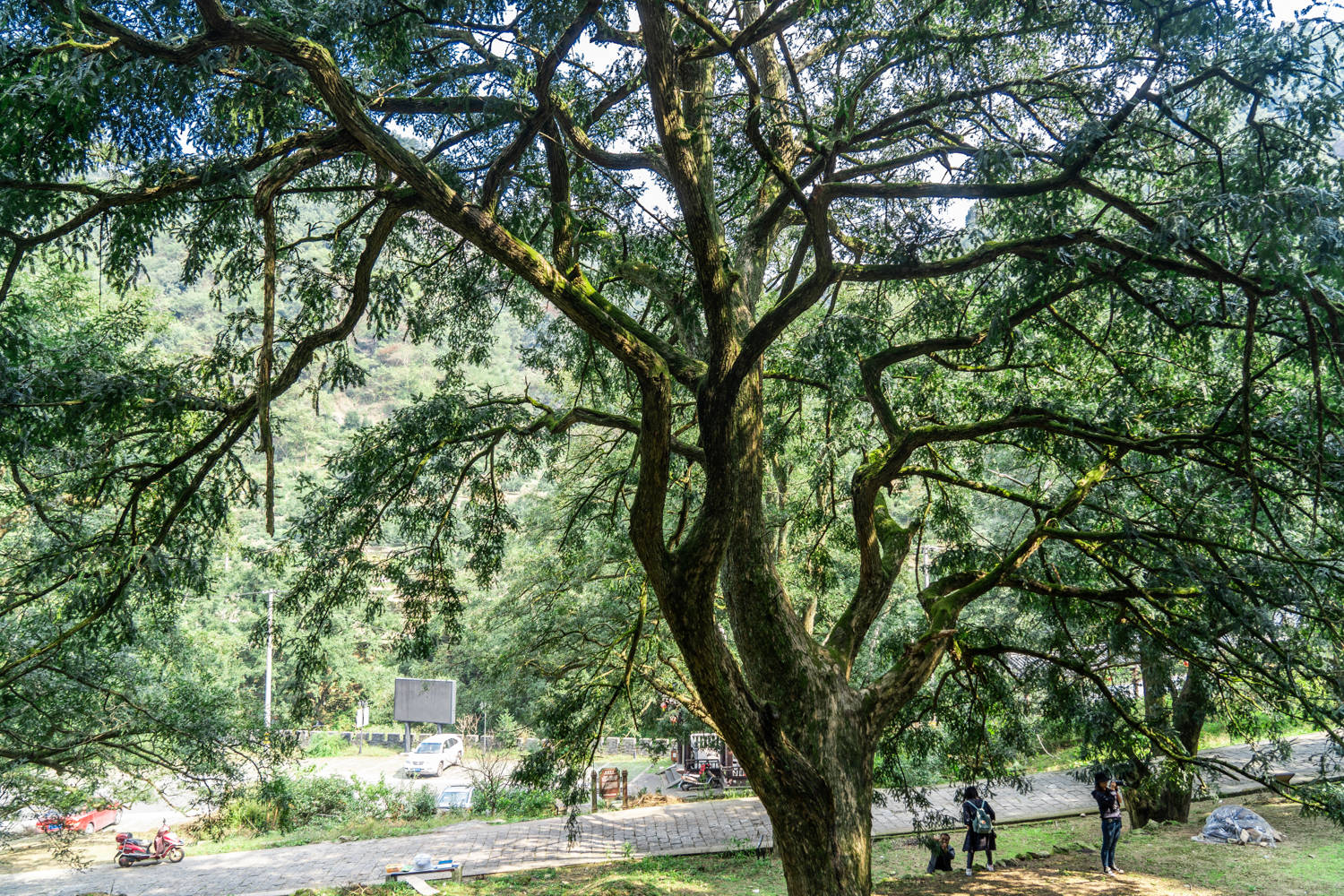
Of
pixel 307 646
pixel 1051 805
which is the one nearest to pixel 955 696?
pixel 307 646

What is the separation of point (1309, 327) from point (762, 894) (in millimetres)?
8418

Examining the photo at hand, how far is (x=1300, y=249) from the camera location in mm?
3676

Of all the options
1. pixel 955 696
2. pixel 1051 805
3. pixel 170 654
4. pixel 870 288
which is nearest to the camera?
pixel 955 696

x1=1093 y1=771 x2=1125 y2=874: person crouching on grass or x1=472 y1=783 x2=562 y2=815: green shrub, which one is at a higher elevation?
x1=1093 y1=771 x2=1125 y2=874: person crouching on grass

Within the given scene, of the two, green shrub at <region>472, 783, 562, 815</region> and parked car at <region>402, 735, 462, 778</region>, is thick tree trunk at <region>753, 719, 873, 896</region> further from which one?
parked car at <region>402, 735, 462, 778</region>

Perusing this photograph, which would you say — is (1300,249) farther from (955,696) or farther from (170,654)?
(170,654)

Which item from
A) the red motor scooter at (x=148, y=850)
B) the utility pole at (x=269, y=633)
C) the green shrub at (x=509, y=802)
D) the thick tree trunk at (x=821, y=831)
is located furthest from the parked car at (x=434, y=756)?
the thick tree trunk at (x=821, y=831)

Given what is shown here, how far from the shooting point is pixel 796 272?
6.75m

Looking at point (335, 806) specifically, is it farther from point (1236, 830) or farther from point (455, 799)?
point (1236, 830)

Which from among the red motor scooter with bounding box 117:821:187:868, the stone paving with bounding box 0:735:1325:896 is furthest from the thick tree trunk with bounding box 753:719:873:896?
the red motor scooter with bounding box 117:821:187:868

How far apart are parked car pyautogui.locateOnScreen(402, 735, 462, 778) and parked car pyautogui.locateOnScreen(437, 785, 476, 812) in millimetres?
4506

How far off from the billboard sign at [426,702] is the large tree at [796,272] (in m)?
15.4

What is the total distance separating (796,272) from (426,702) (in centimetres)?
1920

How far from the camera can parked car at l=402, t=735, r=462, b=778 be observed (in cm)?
2214
